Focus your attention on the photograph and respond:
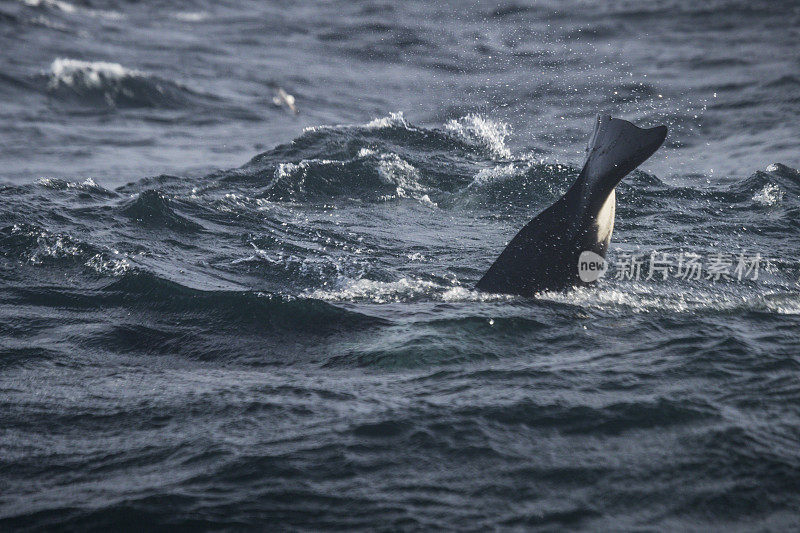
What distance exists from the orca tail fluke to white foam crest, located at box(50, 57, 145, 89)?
52.8 ft

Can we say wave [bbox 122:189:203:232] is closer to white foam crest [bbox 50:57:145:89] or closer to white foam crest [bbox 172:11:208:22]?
white foam crest [bbox 50:57:145:89]

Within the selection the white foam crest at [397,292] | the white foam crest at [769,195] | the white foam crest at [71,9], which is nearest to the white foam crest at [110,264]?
the white foam crest at [397,292]

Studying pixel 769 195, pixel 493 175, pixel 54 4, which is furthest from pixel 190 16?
pixel 769 195

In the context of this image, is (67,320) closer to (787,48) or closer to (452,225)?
(452,225)

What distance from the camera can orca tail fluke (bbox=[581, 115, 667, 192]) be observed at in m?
7.77

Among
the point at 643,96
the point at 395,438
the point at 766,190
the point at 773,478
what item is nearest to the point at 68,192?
the point at 395,438

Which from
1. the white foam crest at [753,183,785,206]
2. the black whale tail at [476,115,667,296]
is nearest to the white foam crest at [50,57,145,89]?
the white foam crest at [753,183,785,206]

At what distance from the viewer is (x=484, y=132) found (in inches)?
634

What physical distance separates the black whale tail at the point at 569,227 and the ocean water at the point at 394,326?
21cm

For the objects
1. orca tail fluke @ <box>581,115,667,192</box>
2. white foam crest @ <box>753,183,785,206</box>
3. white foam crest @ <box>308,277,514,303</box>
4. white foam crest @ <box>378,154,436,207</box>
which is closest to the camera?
orca tail fluke @ <box>581,115,667,192</box>

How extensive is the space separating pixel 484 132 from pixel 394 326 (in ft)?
29.1

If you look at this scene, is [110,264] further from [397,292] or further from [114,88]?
[114,88]

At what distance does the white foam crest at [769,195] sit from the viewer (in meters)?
12.1

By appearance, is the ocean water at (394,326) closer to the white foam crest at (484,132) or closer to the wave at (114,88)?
the white foam crest at (484,132)
